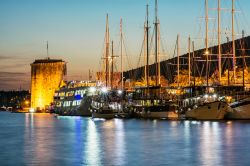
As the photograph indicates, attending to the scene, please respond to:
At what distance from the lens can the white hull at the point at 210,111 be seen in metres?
81.6

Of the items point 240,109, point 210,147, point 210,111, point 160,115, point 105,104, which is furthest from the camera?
point 105,104

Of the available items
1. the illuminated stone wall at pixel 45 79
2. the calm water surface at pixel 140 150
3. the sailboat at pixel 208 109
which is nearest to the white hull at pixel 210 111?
the sailboat at pixel 208 109

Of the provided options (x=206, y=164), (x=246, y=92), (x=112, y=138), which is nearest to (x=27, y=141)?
(x=112, y=138)

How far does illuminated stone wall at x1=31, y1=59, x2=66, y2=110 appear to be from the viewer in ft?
605

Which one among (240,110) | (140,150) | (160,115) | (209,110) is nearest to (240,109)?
(240,110)

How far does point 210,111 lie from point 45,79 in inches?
4261

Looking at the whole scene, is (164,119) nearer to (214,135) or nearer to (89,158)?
(214,135)

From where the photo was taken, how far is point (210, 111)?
83062mm

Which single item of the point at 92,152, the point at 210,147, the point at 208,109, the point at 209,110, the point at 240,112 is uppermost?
the point at 208,109

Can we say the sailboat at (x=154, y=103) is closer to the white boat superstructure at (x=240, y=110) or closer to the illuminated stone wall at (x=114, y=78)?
the white boat superstructure at (x=240, y=110)

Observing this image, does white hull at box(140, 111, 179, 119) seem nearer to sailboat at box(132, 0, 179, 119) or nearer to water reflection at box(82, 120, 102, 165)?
sailboat at box(132, 0, 179, 119)

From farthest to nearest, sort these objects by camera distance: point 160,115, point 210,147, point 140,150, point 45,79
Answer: point 45,79 → point 160,115 → point 210,147 → point 140,150

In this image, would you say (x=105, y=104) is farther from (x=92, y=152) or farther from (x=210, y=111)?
(x=92, y=152)

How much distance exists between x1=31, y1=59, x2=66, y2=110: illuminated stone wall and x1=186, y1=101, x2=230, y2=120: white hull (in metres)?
103
